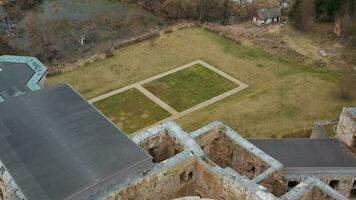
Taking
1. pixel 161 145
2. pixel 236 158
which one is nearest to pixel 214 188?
pixel 161 145

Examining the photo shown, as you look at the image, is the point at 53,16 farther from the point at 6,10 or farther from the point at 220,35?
the point at 220,35

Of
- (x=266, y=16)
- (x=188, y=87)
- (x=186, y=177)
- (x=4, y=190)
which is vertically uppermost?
(x=186, y=177)

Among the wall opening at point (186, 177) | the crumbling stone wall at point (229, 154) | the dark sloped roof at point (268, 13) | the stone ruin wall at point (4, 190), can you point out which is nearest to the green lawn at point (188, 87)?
the dark sloped roof at point (268, 13)

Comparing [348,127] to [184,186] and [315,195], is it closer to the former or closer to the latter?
[315,195]

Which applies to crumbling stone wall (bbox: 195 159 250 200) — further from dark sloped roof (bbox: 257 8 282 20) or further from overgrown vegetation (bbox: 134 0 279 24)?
overgrown vegetation (bbox: 134 0 279 24)

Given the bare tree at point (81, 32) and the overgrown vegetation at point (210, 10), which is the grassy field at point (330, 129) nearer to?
the overgrown vegetation at point (210, 10)

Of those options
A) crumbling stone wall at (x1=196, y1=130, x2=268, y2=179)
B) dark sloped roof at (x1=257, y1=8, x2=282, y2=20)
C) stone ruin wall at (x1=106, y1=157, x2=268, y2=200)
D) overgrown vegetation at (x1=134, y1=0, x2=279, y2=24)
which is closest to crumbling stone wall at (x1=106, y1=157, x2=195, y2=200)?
stone ruin wall at (x1=106, y1=157, x2=268, y2=200)
